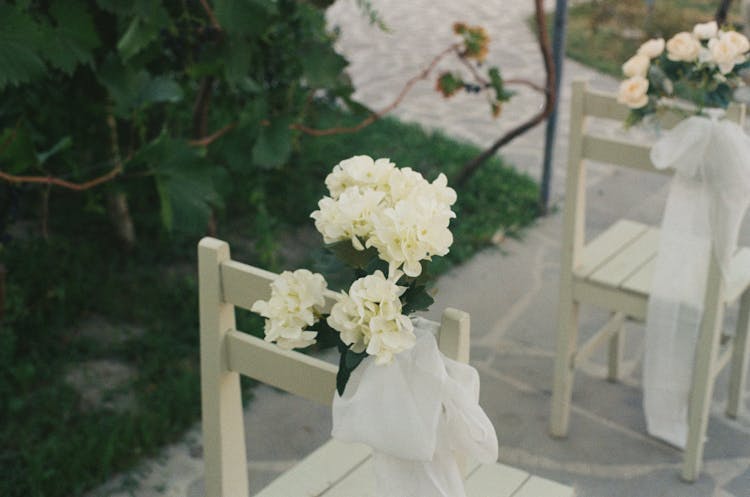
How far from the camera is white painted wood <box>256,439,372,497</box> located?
198 centimetres

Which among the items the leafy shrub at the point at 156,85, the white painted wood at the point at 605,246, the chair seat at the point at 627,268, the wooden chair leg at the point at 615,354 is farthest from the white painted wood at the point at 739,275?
the leafy shrub at the point at 156,85

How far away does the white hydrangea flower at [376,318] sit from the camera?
4.78ft

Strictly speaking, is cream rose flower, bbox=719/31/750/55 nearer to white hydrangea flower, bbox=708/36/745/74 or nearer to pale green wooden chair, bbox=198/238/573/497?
white hydrangea flower, bbox=708/36/745/74

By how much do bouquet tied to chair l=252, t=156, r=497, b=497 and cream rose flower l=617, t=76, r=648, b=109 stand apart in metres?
1.15

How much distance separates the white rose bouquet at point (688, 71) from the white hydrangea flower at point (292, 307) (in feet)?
4.24

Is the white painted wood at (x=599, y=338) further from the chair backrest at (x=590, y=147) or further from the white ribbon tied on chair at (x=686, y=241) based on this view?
the chair backrest at (x=590, y=147)

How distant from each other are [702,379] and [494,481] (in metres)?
0.98

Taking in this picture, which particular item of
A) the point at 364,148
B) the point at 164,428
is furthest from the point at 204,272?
the point at 364,148

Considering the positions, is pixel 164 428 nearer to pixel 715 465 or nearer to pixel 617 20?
pixel 715 465

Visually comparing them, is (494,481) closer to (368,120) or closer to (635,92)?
(635,92)

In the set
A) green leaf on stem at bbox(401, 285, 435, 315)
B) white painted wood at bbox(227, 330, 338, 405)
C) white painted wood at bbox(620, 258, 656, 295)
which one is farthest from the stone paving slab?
green leaf on stem at bbox(401, 285, 435, 315)

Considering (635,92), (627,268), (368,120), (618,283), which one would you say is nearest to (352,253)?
(635,92)

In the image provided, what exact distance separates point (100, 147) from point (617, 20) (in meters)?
5.05

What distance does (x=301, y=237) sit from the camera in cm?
421
